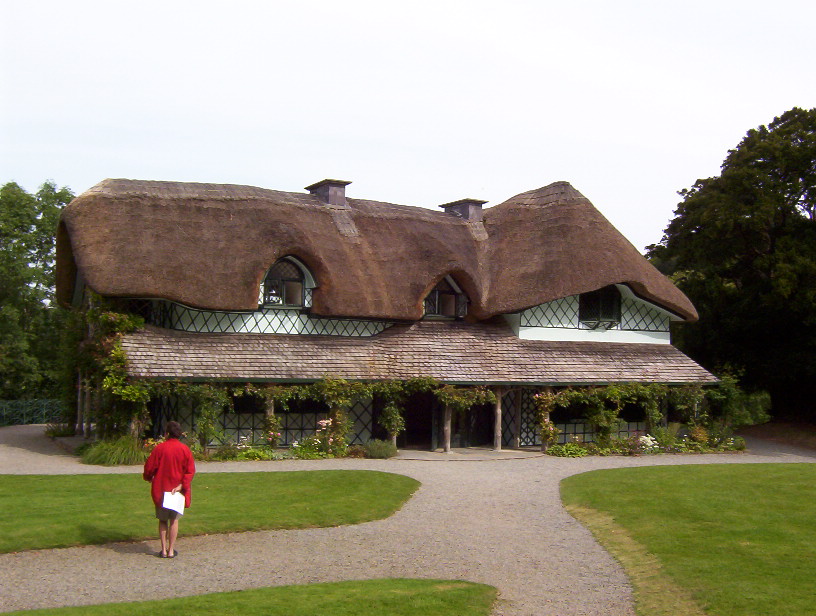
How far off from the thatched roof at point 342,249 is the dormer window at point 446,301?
0.47m

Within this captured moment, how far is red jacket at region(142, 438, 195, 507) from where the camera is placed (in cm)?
1180

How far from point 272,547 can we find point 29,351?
35.1 metres

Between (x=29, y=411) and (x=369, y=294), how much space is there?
705 inches

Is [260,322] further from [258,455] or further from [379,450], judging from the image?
[379,450]

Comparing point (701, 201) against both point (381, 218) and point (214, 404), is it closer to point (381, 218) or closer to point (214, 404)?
point (381, 218)

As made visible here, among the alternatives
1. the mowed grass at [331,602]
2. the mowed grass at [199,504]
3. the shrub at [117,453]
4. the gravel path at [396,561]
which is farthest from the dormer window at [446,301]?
the mowed grass at [331,602]

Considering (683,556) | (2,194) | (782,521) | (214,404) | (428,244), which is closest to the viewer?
(683,556)

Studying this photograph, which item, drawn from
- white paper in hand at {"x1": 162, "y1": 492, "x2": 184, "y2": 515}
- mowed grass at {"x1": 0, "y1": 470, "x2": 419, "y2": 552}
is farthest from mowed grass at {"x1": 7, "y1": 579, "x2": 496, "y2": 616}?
mowed grass at {"x1": 0, "y1": 470, "x2": 419, "y2": 552}

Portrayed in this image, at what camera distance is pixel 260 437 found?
2511 centimetres

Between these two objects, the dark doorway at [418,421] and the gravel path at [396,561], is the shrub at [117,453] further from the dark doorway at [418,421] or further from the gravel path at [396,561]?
the dark doorway at [418,421]

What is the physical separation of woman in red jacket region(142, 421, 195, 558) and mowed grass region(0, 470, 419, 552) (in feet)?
4.27

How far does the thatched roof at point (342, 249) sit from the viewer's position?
24688 millimetres

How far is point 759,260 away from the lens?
101ft

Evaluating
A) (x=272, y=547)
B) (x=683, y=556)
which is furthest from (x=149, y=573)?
(x=683, y=556)
